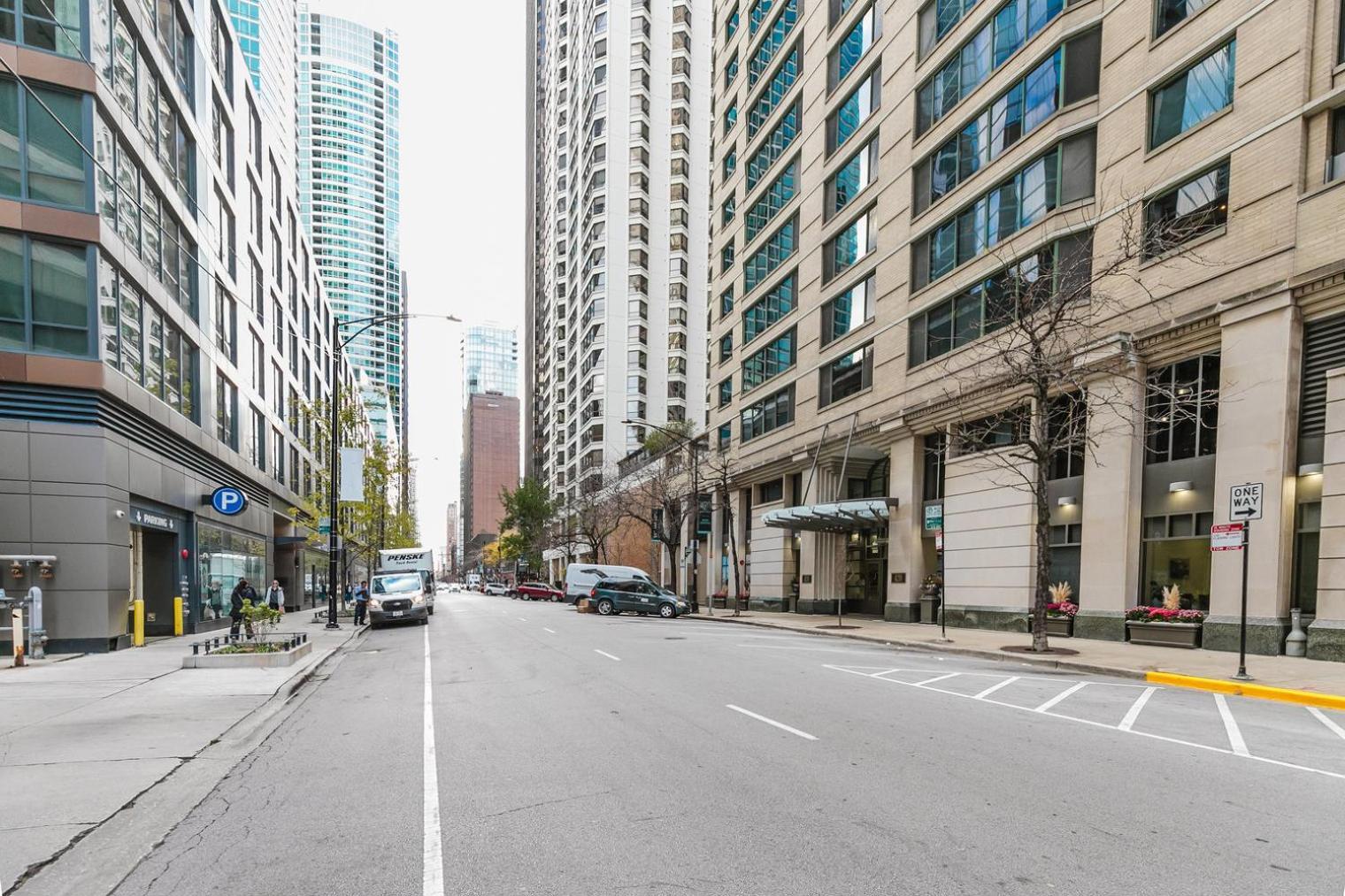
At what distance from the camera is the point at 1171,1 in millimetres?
18172

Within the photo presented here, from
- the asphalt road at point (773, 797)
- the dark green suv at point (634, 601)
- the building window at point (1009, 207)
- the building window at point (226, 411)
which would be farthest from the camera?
the dark green suv at point (634, 601)

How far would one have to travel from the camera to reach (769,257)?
131 feet

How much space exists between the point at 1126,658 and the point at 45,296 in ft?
77.7

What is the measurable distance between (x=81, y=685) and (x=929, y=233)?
84.6 ft

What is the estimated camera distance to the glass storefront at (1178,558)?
17.0 m

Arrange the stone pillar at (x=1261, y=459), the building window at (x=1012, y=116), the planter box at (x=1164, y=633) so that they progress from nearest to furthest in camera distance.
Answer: the stone pillar at (x=1261, y=459), the planter box at (x=1164, y=633), the building window at (x=1012, y=116)

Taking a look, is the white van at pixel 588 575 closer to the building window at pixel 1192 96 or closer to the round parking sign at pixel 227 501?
the round parking sign at pixel 227 501

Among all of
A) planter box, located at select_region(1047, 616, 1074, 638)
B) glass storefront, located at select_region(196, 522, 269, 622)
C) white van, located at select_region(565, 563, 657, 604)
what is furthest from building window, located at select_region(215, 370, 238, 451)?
planter box, located at select_region(1047, 616, 1074, 638)

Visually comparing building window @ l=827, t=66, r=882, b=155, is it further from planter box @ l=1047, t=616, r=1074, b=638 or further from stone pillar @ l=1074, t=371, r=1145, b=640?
planter box @ l=1047, t=616, r=1074, b=638

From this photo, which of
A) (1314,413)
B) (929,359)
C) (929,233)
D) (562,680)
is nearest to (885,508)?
(929,359)

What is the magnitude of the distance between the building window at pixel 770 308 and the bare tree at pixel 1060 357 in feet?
47.0

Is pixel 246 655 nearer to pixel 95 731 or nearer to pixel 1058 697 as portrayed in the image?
pixel 95 731

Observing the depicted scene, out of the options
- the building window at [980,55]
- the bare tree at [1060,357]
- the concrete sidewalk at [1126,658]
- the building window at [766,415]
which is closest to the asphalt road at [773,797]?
the concrete sidewalk at [1126,658]

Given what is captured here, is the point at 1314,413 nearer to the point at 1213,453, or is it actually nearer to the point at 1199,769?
the point at 1213,453
